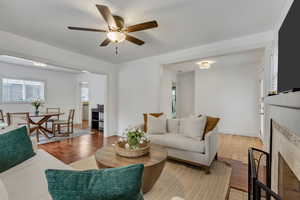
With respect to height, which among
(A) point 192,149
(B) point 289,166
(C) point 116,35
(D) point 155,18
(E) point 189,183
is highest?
(D) point 155,18

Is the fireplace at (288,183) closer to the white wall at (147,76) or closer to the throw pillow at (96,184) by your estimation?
the throw pillow at (96,184)

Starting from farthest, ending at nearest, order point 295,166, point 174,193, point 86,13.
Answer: point 86,13 < point 174,193 < point 295,166

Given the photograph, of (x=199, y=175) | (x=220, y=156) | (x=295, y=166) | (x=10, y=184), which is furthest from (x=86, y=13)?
(x=220, y=156)

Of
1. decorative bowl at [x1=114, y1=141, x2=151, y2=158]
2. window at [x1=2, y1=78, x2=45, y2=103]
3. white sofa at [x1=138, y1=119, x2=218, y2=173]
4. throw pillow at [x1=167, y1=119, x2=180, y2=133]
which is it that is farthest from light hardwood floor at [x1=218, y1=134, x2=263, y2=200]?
window at [x1=2, y1=78, x2=45, y2=103]

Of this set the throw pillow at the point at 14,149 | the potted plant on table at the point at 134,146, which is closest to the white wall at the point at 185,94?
the potted plant on table at the point at 134,146

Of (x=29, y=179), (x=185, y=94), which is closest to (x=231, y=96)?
(x=185, y=94)

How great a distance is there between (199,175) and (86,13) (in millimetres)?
3174

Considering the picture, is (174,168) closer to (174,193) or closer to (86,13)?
(174,193)

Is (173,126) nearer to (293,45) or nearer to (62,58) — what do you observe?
(293,45)

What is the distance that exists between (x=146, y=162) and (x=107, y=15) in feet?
6.42

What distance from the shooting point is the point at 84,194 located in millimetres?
584

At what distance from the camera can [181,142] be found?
8.71ft

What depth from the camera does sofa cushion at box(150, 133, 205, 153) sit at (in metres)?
2.50

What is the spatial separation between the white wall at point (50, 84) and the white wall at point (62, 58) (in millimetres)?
3214
